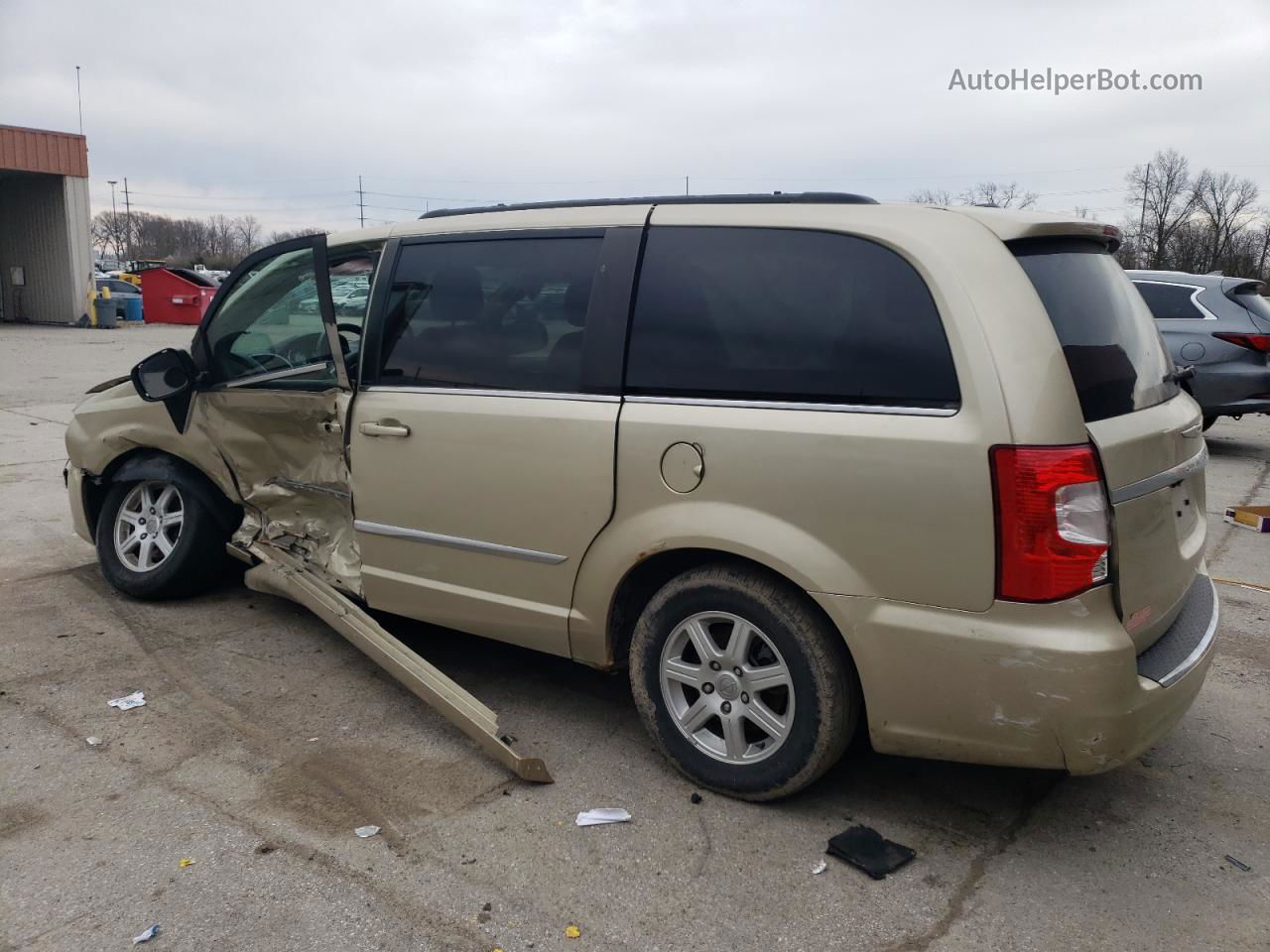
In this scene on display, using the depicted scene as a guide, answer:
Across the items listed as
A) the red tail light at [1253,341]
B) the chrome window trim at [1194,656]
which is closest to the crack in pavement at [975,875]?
the chrome window trim at [1194,656]

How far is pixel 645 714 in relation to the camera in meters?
3.44

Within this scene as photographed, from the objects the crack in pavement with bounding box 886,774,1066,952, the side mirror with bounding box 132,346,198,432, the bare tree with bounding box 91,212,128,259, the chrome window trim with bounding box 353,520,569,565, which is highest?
the bare tree with bounding box 91,212,128,259

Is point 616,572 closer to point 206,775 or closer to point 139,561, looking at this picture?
point 206,775

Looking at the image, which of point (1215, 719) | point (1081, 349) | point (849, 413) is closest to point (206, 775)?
point (849, 413)

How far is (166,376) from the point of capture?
15.8 ft

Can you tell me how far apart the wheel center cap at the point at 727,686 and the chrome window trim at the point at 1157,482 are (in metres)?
1.22

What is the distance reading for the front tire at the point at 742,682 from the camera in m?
3.03

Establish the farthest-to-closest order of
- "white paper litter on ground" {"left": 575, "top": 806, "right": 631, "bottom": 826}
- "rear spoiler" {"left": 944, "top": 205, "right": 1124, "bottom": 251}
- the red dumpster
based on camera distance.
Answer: the red dumpster
"white paper litter on ground" {"left": 575, "top": 806, "right": 631, "bottom": 826}
"rear spoiler" {"left": 944, "top": 205, "right": 1124, "bottom": 251}

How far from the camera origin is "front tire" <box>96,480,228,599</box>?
4973 mm

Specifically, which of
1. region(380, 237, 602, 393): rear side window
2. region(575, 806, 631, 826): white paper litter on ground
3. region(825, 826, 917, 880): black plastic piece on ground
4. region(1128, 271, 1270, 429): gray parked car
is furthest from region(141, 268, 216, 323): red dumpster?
region(825, 826, 917, 880): black plastic piece on ground

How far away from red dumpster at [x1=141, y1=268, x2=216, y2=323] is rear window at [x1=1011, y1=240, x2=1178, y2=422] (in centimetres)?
3460

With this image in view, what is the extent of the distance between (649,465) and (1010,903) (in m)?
1.60

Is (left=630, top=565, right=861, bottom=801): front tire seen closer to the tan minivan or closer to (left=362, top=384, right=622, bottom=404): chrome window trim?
the tan minivan

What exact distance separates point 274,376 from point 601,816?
2.51 meters
